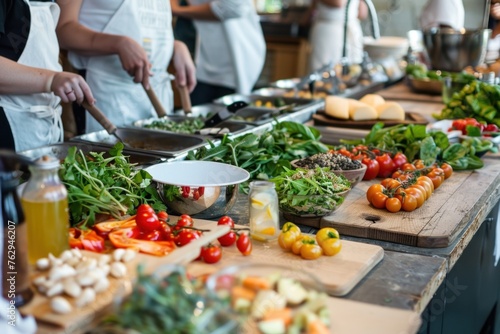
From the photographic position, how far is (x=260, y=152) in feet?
8.04

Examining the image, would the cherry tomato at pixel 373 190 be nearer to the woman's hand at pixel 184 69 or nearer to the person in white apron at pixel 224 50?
the woman's hand at pixel 184 69

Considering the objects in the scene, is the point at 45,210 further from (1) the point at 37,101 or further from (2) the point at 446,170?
(2) the point at 446,170

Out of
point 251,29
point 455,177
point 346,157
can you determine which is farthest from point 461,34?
point 346,157

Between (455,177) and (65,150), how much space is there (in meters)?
1.41

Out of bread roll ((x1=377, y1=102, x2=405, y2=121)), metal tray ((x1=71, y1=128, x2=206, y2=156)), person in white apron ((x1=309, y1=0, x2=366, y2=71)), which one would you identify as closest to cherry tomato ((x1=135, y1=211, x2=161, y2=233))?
metal tray ((x1=71, y1=128, x2=206, y2=156))

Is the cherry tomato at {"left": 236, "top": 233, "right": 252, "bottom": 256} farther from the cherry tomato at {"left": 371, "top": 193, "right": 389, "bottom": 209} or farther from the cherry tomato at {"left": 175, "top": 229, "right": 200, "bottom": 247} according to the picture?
the cherry tomato at {"left": 371, "top": 193, "right": 389, "bottom": 209}

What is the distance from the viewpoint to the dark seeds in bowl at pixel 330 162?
7.59 ft

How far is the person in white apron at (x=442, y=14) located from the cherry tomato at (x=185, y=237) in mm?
3704

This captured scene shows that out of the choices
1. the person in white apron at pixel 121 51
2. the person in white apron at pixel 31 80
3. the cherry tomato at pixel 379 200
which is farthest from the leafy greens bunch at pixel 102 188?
the person in white apron at pixel 121 51

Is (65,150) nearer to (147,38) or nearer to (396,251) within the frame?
(147,38)

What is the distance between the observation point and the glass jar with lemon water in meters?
1.85

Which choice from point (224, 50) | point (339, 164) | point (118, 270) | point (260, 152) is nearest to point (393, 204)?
point (339, 164)

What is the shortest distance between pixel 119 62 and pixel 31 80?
803mm

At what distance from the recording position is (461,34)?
430cm
